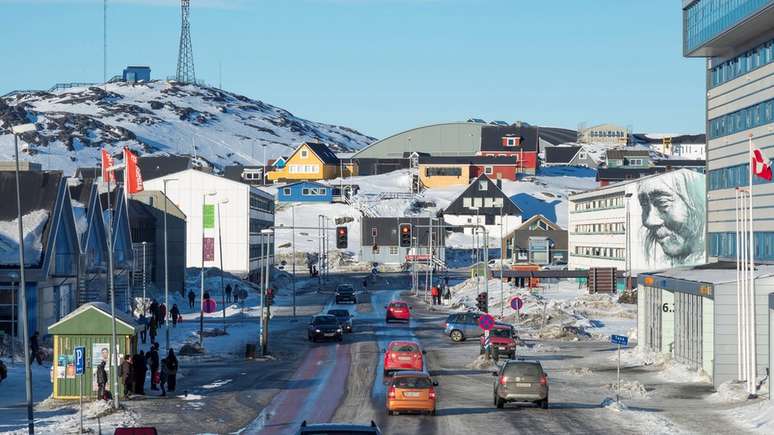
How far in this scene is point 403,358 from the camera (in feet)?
160

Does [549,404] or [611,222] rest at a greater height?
[611,222]

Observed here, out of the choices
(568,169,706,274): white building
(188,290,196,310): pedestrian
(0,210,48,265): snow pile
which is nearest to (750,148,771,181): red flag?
(0,210,48,265): snow pile

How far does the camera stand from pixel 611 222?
118m

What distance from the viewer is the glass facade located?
63.0 m

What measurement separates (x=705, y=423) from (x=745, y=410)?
2.86 meters

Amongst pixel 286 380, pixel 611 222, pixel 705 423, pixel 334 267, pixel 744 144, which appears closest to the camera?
pixel 705 423

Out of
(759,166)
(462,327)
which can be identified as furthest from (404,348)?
(462,327)

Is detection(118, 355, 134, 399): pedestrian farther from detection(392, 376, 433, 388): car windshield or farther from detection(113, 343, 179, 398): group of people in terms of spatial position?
detection(392, 376, 433, 388): car windshield

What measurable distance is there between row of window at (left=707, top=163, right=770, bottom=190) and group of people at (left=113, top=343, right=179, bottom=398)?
113 ft

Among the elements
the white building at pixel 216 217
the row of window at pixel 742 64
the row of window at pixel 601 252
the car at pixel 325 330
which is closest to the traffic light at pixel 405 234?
the car at pixel 325 330

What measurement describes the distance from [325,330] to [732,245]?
2355 cm

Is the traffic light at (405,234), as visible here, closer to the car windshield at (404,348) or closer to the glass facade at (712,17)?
the glass facade at (712,17)

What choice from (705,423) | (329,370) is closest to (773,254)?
(329,370)

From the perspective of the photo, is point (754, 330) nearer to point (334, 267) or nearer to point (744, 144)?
point (744, 144)
